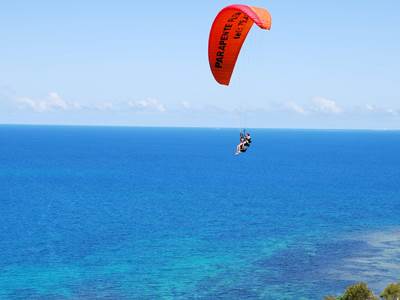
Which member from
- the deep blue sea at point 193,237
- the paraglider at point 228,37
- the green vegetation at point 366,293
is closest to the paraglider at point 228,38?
the paraglider at point 228,37

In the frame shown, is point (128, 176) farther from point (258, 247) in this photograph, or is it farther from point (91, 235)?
point (258, 247)

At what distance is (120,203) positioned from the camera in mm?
97625

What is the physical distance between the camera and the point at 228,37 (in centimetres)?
2475

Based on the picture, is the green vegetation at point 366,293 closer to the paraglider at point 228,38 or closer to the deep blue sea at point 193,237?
the deep blue sea at point 193,237

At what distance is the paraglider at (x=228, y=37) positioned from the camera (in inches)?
892

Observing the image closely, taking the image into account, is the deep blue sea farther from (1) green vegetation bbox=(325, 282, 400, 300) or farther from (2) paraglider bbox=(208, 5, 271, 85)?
(2) paraglider bbox=(208, 5, 271, 85)

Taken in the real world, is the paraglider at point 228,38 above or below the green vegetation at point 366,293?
above

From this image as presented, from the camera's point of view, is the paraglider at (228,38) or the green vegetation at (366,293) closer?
A: the paraglider at (228,38)

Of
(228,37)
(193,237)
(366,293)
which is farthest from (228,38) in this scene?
(193,237)

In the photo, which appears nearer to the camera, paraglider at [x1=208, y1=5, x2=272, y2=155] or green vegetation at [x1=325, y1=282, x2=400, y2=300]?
paraglider at [x1=208, y1=5, x2=272, y2=155]

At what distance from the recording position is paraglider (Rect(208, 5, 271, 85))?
22656 millimetres

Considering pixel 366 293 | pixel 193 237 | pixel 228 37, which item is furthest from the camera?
pixel 193 237

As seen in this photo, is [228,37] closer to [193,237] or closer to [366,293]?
[366,293]

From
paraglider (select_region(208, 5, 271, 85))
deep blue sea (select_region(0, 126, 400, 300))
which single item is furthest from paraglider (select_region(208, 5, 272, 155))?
deep blue sea (select_region(0, 126, 400, 300))
